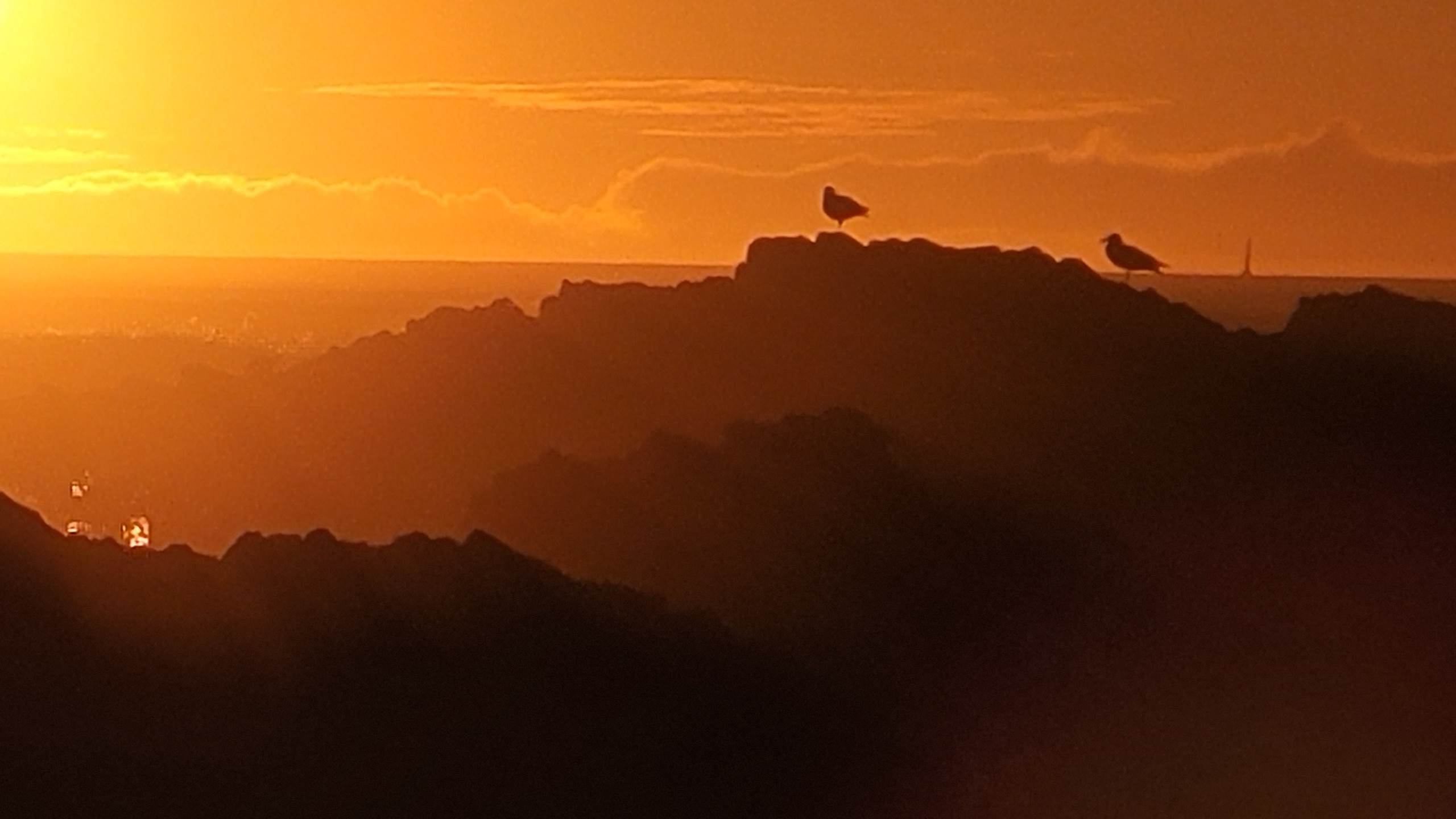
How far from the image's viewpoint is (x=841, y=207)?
42.2 meters

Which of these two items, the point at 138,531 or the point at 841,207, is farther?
the point at 138,531

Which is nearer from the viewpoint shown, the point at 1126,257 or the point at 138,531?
the point at 1126,257

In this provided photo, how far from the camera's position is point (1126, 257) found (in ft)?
139

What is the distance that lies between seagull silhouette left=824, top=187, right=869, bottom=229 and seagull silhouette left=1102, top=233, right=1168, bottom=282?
18.1ft

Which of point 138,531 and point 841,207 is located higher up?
point 841,207

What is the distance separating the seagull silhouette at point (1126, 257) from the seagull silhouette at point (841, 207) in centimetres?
551

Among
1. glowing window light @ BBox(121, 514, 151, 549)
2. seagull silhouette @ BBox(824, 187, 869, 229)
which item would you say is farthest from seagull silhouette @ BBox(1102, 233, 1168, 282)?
glowing window light @ BBox(121, 514, 151, 549)

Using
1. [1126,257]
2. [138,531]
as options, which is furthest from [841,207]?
[138,531]

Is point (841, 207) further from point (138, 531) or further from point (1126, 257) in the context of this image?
point (138, 531)

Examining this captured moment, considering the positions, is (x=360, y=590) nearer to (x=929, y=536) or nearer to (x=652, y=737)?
(x=652, y=737)

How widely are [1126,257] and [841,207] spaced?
6.51 m

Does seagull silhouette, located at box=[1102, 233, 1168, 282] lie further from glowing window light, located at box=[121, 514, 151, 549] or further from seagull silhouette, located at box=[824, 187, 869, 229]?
glowing window light, located at box=[121, 514, 151, 549]

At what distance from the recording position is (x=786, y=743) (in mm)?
27000

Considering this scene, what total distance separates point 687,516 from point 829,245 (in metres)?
10.2
